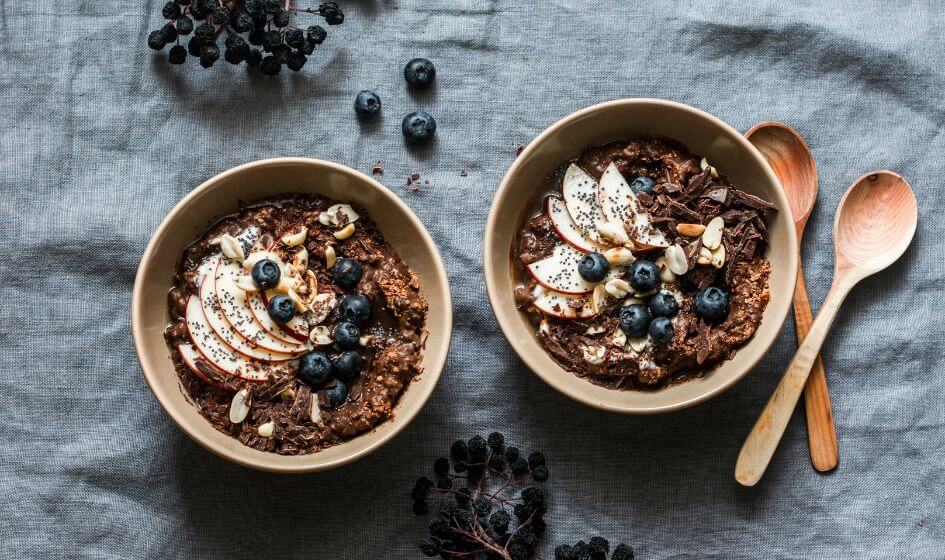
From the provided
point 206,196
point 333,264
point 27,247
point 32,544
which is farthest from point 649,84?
point 32,544

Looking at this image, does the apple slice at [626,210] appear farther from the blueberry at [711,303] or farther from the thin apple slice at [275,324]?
the thin apple slice at [275,324]

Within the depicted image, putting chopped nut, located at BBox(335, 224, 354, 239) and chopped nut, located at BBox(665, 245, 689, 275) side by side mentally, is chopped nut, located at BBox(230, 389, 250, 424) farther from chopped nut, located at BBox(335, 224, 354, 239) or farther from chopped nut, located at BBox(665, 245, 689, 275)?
chopped nut, located at BBox(665, 245, 689, 275)

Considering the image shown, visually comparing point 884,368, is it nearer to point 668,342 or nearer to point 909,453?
point 909,453

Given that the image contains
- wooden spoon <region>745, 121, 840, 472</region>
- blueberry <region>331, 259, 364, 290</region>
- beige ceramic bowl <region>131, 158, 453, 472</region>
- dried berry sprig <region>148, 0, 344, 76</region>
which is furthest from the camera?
wooden spoon <region>745, 121, 840, 472</region>

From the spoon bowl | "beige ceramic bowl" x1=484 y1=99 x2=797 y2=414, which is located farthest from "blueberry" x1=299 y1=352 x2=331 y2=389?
the spoon bowl

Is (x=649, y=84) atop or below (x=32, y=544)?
atop

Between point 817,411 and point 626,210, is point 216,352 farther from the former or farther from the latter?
point 817,411
